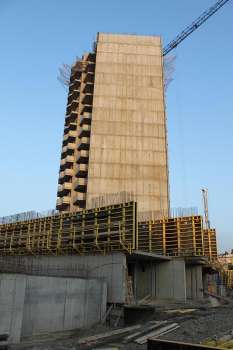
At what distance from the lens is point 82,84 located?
73938 millimetres

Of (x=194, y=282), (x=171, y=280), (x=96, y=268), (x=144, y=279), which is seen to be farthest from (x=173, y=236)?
(x=96, y=268)

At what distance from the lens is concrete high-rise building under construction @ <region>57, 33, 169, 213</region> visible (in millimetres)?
61812

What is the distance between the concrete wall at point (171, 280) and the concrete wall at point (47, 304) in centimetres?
990

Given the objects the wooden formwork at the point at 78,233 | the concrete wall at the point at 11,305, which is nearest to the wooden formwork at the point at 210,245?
the wooden formwork at the point at 78,233

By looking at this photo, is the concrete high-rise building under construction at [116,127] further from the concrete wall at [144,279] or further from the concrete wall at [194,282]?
the concrete wall at [144,279]

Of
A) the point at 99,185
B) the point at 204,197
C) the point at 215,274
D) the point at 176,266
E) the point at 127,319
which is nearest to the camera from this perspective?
the point at 127,319

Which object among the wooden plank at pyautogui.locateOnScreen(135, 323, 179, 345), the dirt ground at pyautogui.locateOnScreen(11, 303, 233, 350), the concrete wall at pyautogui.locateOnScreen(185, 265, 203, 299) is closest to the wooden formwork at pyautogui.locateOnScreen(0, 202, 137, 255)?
the dirt ground at pyautogui.locateOnScreen(11, 303, 233, 350)

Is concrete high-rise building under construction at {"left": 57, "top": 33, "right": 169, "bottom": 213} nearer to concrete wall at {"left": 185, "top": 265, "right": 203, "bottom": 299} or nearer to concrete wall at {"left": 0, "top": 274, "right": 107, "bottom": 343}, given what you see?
concrete wall at {"left": 185, "top": 265, "right": 203, "bottom": 299}

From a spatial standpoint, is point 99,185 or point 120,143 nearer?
point 99,185

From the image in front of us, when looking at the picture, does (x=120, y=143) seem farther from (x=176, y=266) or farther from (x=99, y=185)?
(x=176, y=266)

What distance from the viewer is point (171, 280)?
34.4 metres

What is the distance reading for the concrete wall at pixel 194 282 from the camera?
127ft

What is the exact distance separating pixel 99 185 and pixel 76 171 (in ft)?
20.5

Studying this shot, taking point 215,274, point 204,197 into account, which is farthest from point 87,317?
point 204,197
